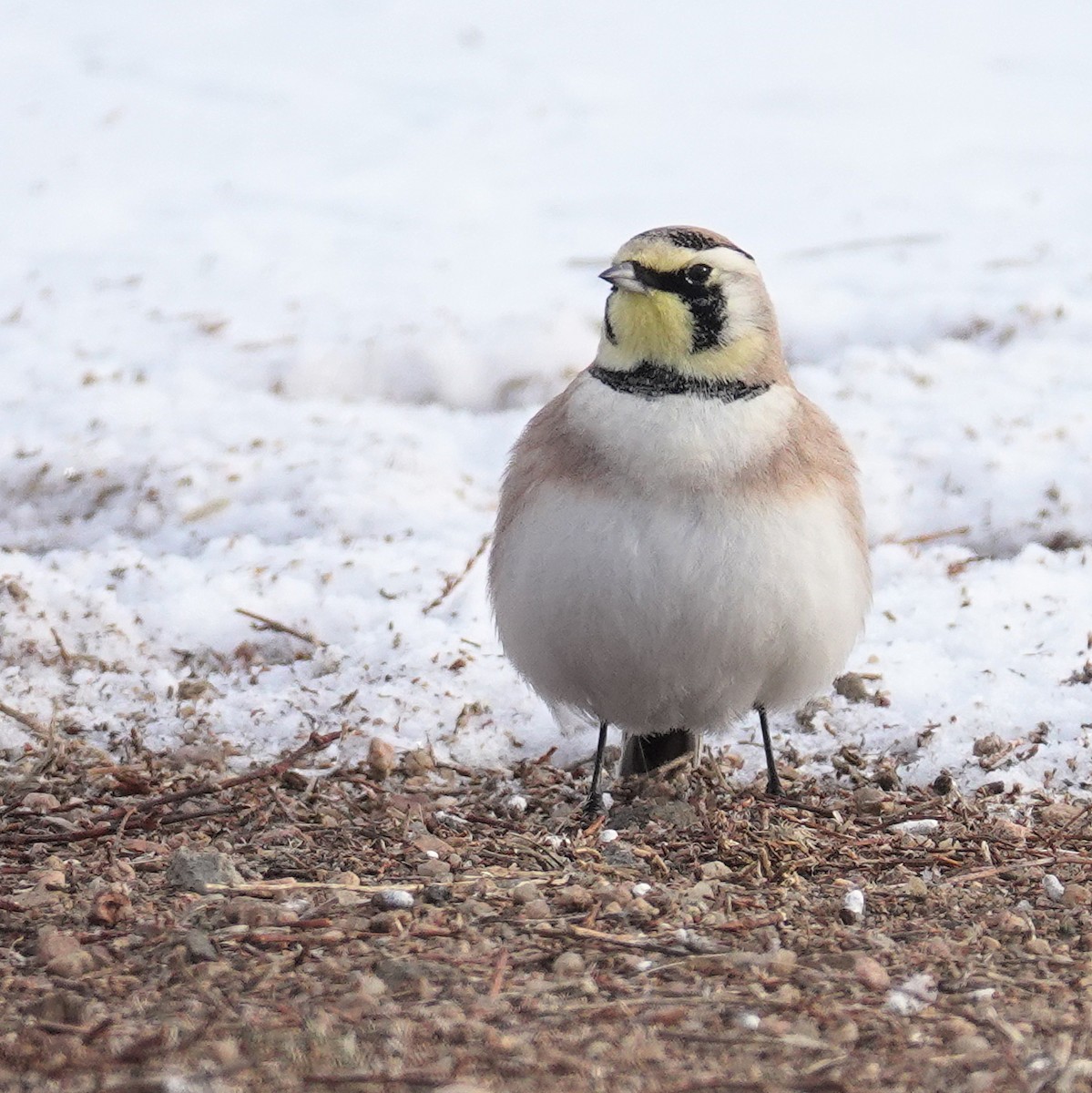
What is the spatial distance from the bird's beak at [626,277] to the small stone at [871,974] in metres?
1.72

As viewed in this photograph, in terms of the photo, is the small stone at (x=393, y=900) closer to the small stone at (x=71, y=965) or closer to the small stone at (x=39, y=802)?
the small stone at (x=71, y=965)

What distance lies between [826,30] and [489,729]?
943 centimetres

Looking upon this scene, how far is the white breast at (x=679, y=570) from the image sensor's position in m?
4.22

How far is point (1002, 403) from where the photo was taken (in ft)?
25.0

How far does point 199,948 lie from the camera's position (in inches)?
131

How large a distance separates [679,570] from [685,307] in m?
0.66

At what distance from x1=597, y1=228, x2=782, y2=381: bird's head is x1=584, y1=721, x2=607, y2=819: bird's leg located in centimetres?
106

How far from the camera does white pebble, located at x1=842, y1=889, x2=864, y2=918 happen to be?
373cm

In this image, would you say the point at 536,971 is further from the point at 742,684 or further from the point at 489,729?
A: the point at 489,729

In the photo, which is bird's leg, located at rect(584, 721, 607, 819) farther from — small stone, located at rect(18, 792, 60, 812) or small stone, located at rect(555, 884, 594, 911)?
small stone, located at rect(18, 792, 60, 812)

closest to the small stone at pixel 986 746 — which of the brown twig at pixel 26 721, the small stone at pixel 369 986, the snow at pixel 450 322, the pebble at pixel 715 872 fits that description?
the snow at pixel 450 322

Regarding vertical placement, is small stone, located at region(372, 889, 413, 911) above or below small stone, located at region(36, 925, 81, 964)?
below

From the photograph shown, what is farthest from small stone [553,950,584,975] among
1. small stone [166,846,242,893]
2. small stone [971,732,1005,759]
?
small stone [971,732,1005,759]

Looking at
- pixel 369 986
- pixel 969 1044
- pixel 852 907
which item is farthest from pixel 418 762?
pixel 969 1044
